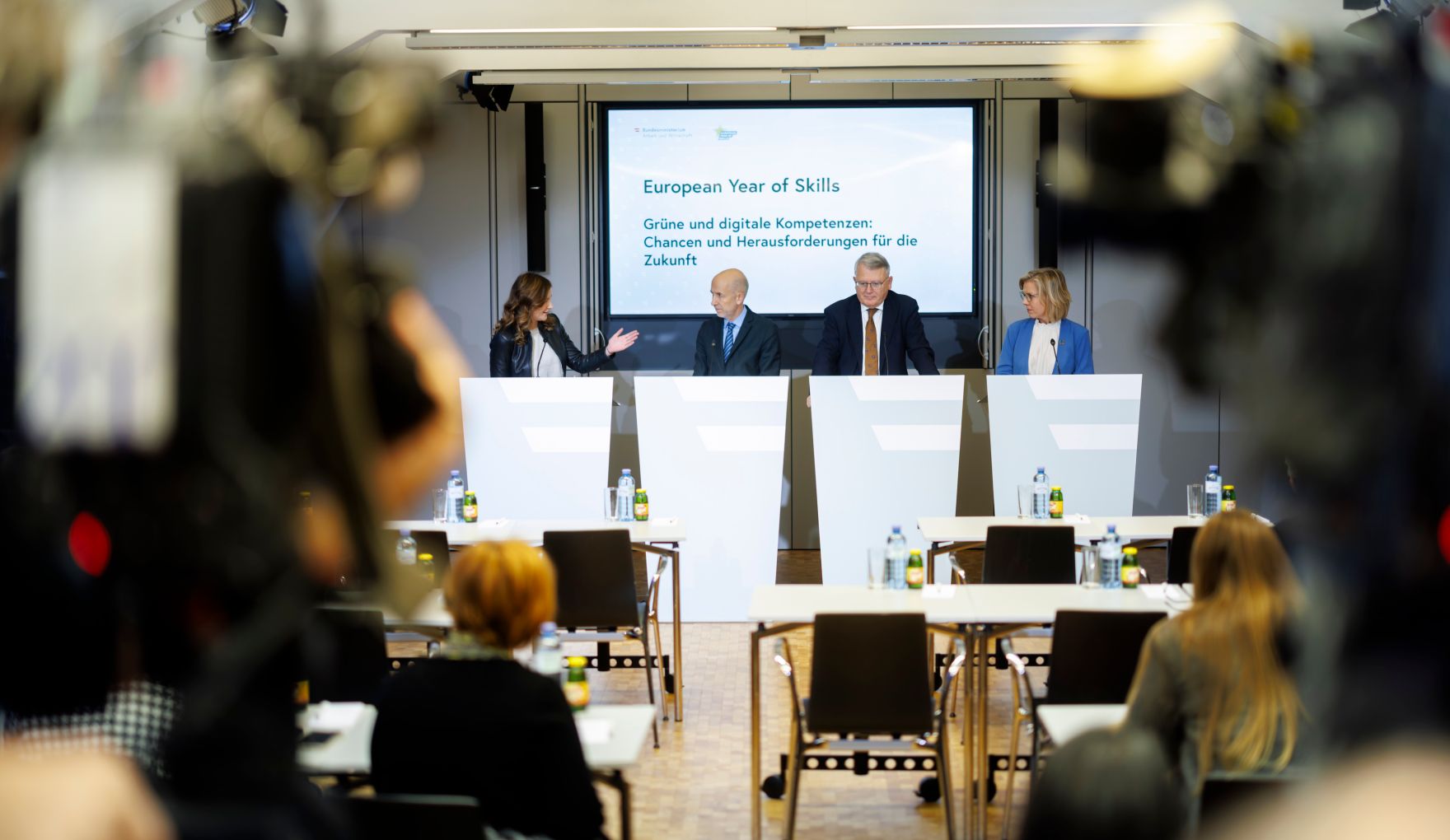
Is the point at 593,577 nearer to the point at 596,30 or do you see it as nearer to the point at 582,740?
the point at 582,740

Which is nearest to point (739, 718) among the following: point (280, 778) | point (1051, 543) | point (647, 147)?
point (1051, 543)

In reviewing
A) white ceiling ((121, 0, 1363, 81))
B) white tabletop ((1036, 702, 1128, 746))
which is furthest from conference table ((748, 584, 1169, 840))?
white ceiling ((121, 0, 1363, 81))

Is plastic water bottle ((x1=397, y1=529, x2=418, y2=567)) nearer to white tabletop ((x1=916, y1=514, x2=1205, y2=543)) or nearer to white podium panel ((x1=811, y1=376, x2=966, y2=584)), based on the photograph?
white tabletop ((x1=916, y1=514, x2=1205, y2=543))

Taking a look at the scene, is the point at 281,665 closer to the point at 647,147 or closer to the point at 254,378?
the point at 254,378

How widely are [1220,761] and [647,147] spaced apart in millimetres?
7229

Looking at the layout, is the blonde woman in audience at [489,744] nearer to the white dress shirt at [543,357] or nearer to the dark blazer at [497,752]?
the dark blazer at [497,752]

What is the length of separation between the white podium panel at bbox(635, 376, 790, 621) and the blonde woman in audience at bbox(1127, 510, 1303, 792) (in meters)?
3.82

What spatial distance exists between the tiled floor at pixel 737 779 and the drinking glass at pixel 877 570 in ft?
2.27

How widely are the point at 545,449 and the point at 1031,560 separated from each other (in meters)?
2.64

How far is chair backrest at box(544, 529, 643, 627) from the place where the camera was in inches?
189

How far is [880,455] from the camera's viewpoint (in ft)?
21.3

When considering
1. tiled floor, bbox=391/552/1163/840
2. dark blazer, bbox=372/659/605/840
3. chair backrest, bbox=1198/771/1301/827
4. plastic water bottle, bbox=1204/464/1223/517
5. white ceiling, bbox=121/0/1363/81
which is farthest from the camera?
white ceiling, bbox=121/0/1363/81

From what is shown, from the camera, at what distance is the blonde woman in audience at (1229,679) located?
2.51 m

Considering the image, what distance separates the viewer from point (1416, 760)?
0.74 metres
